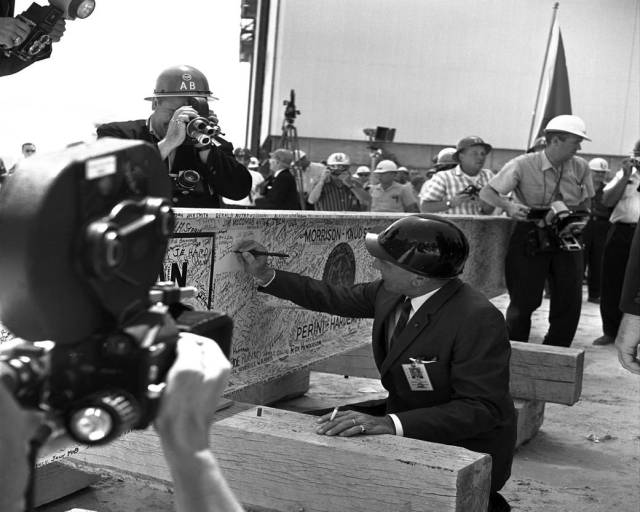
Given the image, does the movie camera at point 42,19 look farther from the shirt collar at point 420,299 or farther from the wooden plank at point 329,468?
the shirt collar at point 420,299

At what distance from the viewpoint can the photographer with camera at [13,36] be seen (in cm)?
413

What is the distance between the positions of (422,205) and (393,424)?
6.00 meters

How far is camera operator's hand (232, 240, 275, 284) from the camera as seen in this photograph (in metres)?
4.33

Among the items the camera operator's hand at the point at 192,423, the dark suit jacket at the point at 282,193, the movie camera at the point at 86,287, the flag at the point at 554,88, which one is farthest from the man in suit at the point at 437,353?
the flag at the point at 554,88

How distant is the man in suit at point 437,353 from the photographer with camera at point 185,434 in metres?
2.03

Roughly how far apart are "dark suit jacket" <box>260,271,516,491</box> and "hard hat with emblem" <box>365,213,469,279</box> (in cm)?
12

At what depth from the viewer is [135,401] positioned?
128 cm

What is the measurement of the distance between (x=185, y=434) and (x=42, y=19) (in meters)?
3.30

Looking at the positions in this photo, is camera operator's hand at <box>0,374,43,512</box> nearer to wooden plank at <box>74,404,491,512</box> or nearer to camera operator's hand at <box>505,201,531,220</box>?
wooden plank at <box>74,404,491,512</box>

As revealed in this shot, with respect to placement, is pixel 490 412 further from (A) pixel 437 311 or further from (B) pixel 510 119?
(B) pixel 510 119

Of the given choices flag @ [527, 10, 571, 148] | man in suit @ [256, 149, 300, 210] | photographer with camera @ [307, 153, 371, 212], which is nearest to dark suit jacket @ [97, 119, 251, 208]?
man in suit @ [256, 149, 300, 210]

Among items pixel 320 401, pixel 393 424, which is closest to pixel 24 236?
pixel 393 424

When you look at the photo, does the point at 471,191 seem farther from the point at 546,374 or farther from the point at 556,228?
the point at 546,374

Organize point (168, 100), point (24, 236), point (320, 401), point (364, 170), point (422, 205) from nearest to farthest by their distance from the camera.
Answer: point (24, 236)
point (168, 100)
point (320, 401)
point (422, 205)
point (364, 170)
